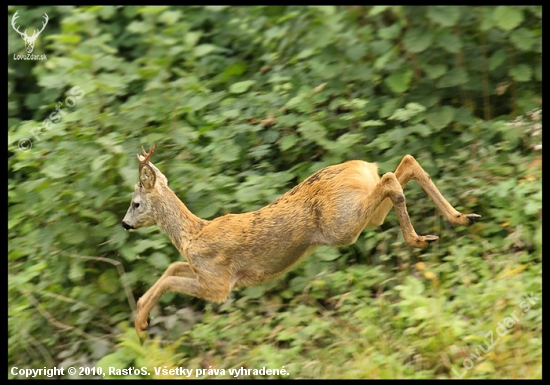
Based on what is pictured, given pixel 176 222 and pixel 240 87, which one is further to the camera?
pixel 240 87

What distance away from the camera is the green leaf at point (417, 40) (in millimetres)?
8641

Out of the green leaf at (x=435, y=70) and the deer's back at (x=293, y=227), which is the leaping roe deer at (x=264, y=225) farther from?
the green leaf at (x=435, y=70)

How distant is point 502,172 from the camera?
839 centimetres

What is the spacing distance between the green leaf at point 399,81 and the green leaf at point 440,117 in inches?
13.2

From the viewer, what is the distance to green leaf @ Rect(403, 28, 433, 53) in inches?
340

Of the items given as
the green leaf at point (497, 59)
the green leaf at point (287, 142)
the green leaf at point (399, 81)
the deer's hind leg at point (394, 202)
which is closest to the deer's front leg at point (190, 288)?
the deer's hind leg at point (394, 202)

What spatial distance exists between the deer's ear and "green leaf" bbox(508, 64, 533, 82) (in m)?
3.52

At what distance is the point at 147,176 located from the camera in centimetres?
709

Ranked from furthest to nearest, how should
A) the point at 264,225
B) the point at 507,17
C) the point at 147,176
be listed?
1. the point at 507,17
2. the point at 147,176
3. the point at 264,225

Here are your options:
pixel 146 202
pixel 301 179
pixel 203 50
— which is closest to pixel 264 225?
pixel 146 202

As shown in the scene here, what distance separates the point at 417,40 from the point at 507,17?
0.79 m

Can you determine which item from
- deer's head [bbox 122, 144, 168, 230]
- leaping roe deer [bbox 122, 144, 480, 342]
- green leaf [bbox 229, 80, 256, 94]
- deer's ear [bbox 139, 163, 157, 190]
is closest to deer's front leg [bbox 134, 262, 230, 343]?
leaping roe deer [bbox 122, 144, 480, 342]

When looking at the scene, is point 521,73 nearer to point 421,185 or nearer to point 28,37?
point 421,185

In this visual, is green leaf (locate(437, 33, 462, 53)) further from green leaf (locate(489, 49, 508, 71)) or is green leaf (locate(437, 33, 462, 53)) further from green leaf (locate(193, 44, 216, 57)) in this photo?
green leaf (locate(193, 44, 216, 57))
